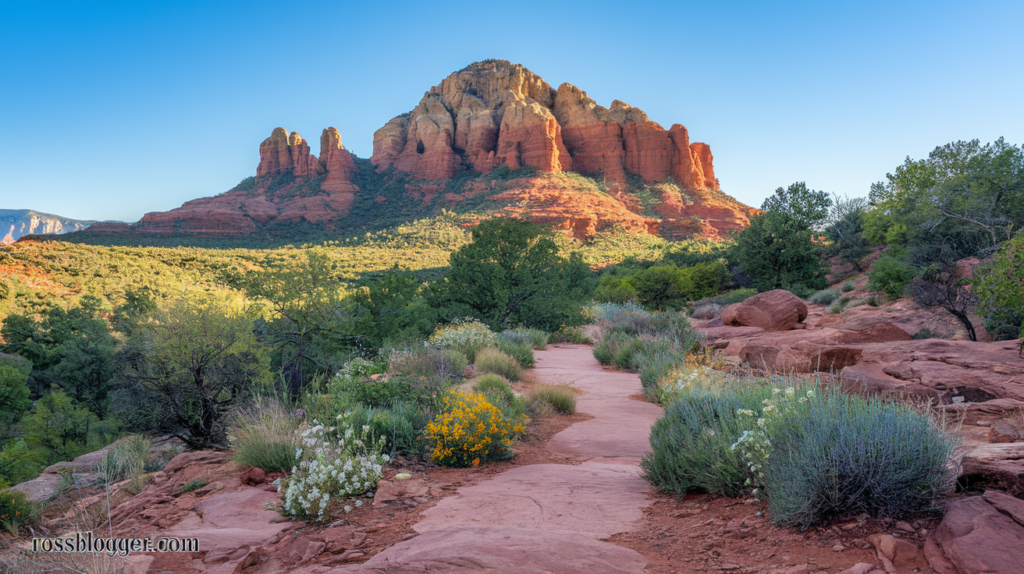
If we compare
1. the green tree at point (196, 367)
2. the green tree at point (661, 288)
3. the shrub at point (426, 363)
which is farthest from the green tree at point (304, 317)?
the green tree at point (661, 288)

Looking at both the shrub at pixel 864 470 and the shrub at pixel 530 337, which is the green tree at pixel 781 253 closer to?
the shrub at pixel 530 337

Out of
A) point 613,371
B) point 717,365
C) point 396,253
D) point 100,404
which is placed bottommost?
point 100,404

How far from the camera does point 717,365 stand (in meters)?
9.84

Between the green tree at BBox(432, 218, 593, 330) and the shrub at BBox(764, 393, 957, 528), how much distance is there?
16434 mm

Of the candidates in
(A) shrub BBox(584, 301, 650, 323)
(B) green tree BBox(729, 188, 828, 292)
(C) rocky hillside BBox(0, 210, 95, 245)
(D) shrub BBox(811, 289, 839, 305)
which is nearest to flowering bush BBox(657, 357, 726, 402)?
(A) shrub BBox(584, 301, 650, 323)

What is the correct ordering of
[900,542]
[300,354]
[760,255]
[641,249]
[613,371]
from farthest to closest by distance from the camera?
[641,249] < [760,255] < [613,371] < [300,354] < [900,542]

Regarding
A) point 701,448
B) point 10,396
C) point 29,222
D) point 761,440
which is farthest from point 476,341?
point 29,222

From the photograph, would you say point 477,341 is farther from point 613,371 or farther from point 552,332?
point 552,332

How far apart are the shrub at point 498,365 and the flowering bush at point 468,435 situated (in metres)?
4.88

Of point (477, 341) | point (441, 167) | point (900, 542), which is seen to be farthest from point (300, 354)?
point (441, 167)

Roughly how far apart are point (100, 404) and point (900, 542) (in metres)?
26.7

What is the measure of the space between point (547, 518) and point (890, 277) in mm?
25720

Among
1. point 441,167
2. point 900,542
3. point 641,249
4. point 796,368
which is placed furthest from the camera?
point 441,167

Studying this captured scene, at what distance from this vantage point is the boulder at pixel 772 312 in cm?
1470
